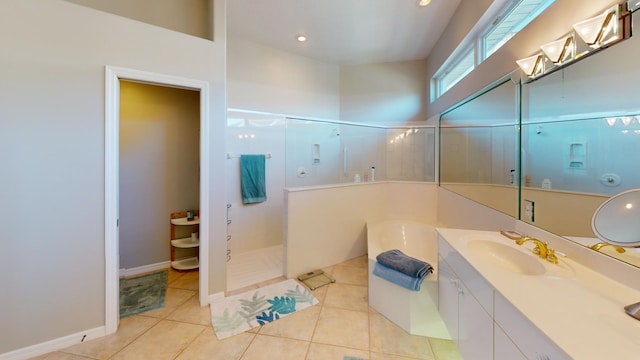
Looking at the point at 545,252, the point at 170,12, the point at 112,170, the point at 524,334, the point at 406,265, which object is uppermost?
the point at 170,12

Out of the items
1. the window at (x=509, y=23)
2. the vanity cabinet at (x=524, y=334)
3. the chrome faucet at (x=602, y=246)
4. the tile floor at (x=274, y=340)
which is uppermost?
the window at (x=509, y=23)

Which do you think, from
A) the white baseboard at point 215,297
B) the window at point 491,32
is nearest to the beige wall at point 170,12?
the white baseboard at point 215,297

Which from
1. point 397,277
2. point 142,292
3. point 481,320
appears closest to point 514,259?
point 481,320

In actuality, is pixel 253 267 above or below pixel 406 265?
below

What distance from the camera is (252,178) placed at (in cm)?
346

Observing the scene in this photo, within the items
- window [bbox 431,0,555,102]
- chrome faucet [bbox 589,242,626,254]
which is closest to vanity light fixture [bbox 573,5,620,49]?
window [bbox 431,0,555,102]

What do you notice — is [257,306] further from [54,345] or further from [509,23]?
[509,23]

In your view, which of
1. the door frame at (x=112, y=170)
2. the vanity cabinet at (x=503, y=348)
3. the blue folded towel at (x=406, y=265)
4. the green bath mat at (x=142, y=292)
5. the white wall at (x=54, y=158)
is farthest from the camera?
the green bath mat at (x=142, y=292)

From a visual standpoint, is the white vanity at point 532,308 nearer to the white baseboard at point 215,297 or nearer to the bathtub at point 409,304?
the bathtub at point 409,304

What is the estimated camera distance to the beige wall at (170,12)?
2031 millimetres

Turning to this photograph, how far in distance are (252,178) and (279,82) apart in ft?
5.64

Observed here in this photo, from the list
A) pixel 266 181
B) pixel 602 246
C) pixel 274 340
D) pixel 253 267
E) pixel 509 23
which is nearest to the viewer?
pixel 602 246

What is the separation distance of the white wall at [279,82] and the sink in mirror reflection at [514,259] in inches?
132

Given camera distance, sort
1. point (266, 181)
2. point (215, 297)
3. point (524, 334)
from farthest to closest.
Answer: point (266, 181) → point (215, 297) → point (524, 334)
